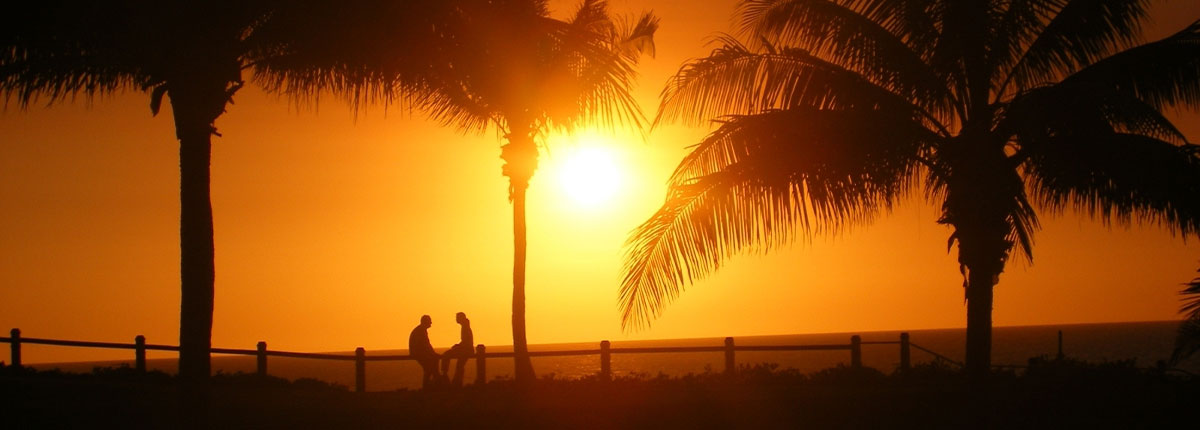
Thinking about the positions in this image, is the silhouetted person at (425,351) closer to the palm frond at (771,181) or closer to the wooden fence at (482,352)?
the wooden fence at (482,352)

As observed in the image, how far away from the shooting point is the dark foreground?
41.0 ft

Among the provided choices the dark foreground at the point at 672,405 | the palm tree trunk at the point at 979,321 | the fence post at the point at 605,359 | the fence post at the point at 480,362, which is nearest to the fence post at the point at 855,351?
the dark foreground at the point at 672,405

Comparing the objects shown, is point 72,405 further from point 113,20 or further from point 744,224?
point 744,224

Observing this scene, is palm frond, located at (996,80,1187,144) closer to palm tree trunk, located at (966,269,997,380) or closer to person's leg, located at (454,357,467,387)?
palm tree trunk, located at (966,269,997,380)

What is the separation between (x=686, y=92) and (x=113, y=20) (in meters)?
6.80

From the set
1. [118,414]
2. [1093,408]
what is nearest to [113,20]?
[118,414]

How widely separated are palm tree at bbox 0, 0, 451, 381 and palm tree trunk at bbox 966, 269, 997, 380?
284 inches

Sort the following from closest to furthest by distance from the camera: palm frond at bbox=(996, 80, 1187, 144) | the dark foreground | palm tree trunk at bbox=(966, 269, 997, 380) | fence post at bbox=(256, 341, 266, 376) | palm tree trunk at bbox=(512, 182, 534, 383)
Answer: palm frond at bbox=(996, 80, 1187, 144), the dark foreground, palm tree trunk at bbox=(966, 269, 997, 380), palm tree trunk at bbox=(512, 182, 534, 383), fence post at bbox=(256, 341, 266, 376)

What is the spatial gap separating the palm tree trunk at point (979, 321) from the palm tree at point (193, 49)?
7225mm

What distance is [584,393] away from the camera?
14.5 metres

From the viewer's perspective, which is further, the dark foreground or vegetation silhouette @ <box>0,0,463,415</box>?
the dark foreground

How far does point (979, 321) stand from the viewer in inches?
509

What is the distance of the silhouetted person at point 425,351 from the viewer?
19.0 metres

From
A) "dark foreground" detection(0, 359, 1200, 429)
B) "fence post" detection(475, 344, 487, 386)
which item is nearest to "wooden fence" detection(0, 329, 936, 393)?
"fence post" detection(475, 344, 487, 386)
